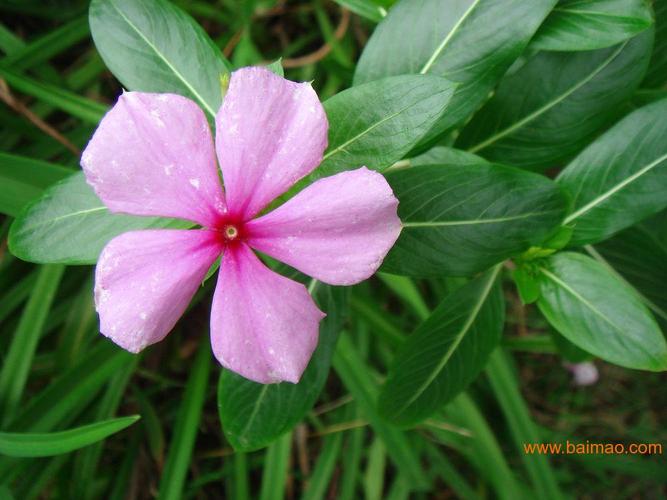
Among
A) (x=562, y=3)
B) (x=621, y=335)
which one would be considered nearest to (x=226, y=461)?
(x=621, y=335)

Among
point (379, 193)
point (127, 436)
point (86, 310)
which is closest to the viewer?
point (379, 193)

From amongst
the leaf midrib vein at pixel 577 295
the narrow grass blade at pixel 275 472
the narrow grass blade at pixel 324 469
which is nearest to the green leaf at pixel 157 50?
the leaf midrib vein at pixel 577 295

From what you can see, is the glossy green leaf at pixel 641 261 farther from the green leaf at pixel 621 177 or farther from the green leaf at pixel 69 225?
the green leaf at pixel 69 225

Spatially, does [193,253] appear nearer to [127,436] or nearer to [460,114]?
[460,114]

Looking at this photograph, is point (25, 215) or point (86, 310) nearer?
point (25, 215)

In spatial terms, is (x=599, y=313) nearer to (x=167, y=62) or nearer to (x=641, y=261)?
(x=641, y=261)

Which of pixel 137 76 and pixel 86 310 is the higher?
pixel 137 76
